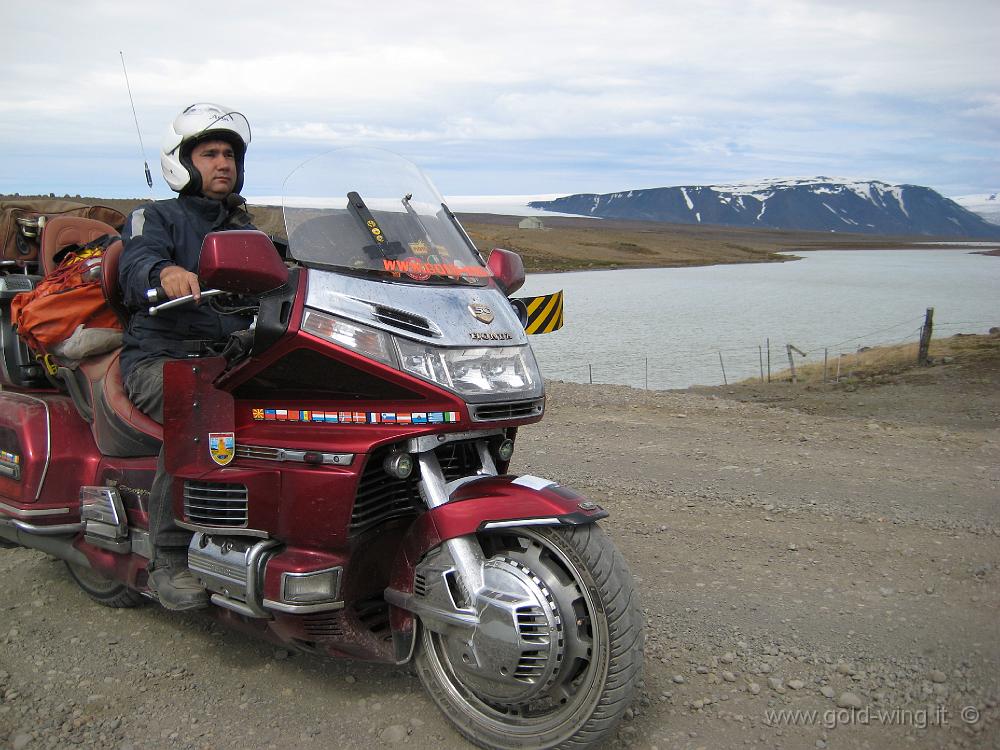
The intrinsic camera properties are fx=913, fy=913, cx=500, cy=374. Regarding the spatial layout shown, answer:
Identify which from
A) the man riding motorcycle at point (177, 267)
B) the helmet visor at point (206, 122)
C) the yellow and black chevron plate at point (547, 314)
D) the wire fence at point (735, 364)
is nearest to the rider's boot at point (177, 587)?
the man riding motorcycle at point (177, 267)

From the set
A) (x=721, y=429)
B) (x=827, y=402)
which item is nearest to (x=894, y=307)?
(x=827, y=402)

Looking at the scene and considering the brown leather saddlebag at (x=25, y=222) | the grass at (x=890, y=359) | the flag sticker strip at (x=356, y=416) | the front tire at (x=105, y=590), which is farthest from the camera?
the grass at (x=890, y=359)

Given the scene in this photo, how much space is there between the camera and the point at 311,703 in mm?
3865

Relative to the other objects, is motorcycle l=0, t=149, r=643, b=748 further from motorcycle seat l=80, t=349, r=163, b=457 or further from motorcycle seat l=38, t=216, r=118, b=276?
motorcycle seat l=38, t=216, r=118, b=276

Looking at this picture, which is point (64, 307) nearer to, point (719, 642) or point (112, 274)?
point (112, 274)

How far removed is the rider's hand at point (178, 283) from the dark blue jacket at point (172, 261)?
0.28 metres

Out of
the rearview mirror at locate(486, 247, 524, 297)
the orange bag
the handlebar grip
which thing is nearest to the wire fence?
the rearview mirror at locate(486, 247, 524, 297)

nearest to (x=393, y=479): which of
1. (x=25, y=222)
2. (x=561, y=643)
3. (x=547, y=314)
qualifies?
(x=561, y=643)

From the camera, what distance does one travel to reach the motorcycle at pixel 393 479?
10.7 feet

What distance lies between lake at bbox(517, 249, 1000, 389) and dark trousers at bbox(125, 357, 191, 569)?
39.5 feet

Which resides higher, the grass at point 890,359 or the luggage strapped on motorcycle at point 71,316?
the luggage strapped on motorcycle at point 71,316

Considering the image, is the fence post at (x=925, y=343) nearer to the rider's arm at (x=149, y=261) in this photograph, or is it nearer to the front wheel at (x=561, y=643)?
the front wheel at (x=561, y=643)

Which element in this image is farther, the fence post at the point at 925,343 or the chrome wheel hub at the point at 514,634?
the fence post at the point at 925,343

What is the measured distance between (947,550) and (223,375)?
4316 millimetres
